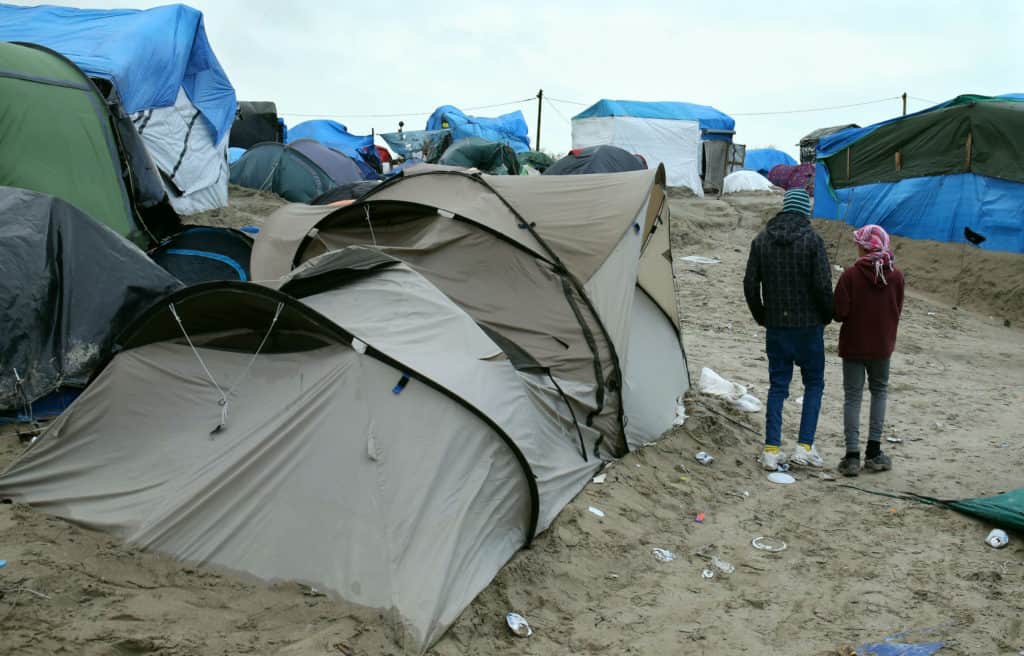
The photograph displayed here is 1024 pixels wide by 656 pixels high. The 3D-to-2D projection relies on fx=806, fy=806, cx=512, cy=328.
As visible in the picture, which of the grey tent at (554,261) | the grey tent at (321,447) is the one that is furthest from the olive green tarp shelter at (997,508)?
the grey tent at (321,447)

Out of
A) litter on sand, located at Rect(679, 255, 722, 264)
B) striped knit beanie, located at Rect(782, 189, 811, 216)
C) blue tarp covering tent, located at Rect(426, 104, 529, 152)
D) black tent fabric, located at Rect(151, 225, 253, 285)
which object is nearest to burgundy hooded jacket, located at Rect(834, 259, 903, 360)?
striped knit beanie, located at Rect(782, 189, 811, 216)

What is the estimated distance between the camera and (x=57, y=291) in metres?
5.78

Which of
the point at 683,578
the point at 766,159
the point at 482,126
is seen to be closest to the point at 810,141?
the point at 766,159

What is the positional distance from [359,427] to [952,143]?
42.5 feet

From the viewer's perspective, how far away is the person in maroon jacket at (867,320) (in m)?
5.72

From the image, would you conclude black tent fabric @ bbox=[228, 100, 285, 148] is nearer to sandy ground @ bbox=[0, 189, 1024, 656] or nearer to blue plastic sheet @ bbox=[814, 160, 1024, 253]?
blue plastic sheet @ bbox=[814, 160, 1024, 253]

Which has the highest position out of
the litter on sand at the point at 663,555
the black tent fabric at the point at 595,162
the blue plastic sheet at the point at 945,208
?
the black tent fabric at the point at 595,162

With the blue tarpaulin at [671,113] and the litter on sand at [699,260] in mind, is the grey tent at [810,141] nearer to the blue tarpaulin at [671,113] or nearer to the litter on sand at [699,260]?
the blue tarpaulin at [671,113]

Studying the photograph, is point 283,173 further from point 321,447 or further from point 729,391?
point 321,447

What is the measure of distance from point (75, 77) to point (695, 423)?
769 centimetres

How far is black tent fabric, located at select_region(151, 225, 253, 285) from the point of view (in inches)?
322

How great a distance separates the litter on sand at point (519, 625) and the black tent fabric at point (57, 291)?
325cm

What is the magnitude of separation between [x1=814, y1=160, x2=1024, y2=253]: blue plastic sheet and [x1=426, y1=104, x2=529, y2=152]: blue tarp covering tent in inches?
517

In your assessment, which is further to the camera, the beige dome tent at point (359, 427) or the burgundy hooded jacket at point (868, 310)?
the burgundy hooded jacket at point (868, 310)
